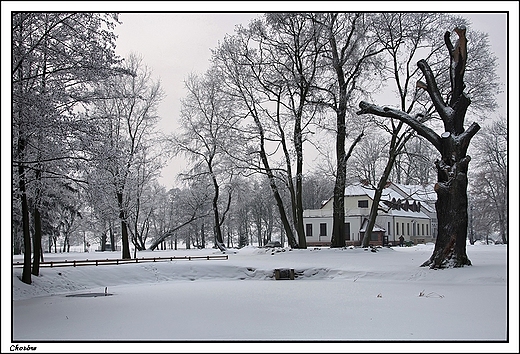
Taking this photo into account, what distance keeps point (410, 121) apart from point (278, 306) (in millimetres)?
9560

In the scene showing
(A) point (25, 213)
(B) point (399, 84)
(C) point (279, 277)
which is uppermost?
(B) point (399, 84)

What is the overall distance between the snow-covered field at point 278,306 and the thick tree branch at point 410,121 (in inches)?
184

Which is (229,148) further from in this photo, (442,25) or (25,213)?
(25,213)

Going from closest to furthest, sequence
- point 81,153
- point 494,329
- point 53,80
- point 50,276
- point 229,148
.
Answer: point 494,329, point 53,80, point 81,153, point 50,276, point 229,148

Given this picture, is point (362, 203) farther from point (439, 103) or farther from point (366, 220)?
point (439, 103)

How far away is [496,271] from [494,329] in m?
8.25

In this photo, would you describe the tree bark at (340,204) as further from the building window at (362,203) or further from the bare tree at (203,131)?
the building window at (362,203)

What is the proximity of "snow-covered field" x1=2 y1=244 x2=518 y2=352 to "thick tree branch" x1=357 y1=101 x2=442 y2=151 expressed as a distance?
15.4 feet

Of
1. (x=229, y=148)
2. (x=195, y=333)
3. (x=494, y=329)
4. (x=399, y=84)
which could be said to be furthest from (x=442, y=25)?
(x=195, y=333)

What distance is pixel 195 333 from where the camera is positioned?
1050 centimetres

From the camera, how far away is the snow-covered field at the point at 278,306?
10.2 meters

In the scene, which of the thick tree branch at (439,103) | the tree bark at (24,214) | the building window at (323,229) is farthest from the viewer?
the building window at (323,229)

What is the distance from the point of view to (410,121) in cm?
2009

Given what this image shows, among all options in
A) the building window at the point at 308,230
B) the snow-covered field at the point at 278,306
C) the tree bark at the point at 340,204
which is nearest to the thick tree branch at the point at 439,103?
the snow-covered field at the point at 278,306
